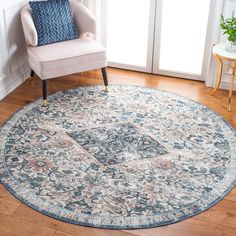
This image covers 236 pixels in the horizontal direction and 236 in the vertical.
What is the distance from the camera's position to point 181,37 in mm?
4254

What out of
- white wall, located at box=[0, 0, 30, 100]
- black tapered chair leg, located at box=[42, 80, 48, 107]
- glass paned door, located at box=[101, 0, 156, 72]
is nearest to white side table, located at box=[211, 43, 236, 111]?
glass paned door, located at box=[101, 0, 156, 72]

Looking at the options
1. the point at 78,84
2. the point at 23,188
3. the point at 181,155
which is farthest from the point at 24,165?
the point at 78,84

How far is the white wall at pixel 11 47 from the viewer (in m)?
3.85

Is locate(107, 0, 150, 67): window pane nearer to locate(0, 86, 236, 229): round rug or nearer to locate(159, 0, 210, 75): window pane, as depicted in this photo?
locate(159, 0, 210, 75): window pane

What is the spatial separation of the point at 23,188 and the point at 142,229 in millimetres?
843

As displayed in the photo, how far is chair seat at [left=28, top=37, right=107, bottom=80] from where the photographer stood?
3734 millimetres

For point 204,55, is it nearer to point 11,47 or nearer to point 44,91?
point 44,91

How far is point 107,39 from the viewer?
179 inches

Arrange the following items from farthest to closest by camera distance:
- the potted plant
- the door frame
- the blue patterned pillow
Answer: the door frame < the blue patterned pillow < the potted plant

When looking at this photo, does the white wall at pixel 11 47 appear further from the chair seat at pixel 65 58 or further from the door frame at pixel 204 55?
the door frame at pixel 204 55

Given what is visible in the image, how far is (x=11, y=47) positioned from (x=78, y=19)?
0.69 metres

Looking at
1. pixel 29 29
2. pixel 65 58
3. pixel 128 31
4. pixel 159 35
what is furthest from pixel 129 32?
pixel 29 29

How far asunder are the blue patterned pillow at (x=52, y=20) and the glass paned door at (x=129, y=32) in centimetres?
51

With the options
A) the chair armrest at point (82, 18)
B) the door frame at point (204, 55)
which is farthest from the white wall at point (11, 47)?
the door frame at point (204, 55)
